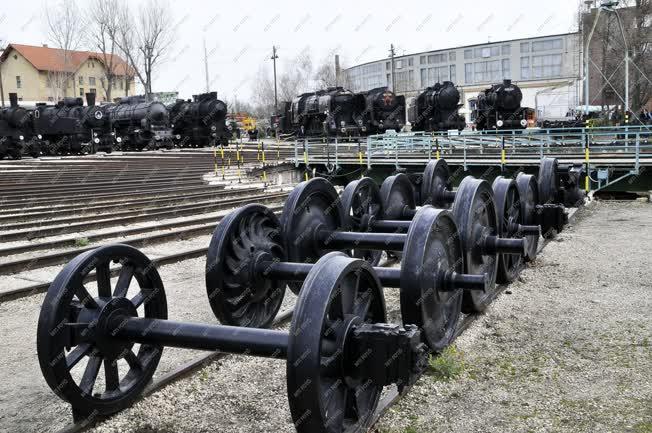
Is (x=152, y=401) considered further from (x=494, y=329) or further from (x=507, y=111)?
(x=507, y=111)

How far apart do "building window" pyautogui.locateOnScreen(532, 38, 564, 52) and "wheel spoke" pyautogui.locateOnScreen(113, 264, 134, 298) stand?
69926 mm

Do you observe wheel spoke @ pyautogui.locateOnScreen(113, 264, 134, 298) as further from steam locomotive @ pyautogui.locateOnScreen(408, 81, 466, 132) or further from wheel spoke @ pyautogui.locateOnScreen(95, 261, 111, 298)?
steam locomotive @ pyautogui.locateOnScreen(408, 81, 466, 132)

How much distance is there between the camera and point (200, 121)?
3734 cm

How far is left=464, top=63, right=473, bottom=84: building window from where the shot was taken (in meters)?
71.9

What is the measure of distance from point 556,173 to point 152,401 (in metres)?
7.17

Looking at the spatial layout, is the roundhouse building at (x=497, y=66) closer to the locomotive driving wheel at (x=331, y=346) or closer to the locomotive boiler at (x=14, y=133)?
the locomotive boiler at (x=14, y=133)

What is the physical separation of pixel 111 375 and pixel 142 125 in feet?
111

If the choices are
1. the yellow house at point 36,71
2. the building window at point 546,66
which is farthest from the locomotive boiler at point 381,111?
the yellow house at point 36,71

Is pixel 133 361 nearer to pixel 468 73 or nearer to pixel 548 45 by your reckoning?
pixel 548 45

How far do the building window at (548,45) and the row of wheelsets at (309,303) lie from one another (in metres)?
66.0

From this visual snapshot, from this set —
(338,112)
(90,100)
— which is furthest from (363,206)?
(90,100)

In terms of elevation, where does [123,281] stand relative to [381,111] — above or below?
below

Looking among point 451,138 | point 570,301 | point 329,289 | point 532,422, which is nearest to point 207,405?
point 329,289

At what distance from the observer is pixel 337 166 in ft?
68.4
